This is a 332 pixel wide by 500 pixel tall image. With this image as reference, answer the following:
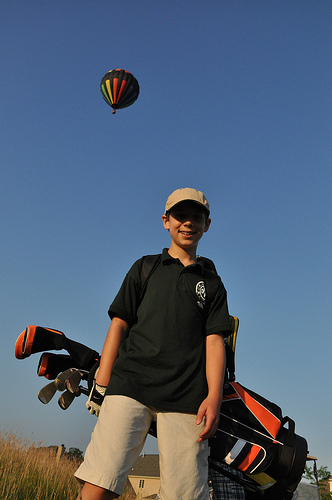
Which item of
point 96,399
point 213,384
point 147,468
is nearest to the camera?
point 213,384

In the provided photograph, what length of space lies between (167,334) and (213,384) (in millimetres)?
413

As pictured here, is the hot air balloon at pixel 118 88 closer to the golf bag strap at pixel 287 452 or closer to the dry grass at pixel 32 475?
the dry grass at pixel 32 475

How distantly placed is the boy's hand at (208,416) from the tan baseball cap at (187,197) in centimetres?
136

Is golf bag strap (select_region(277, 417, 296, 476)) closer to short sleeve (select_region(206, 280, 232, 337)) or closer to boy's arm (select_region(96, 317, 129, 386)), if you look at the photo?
short sleeve (select_region(206, 280, 232, 337))

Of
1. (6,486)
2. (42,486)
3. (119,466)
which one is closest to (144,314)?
(119,466)

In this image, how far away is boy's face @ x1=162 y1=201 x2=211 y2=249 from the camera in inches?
127

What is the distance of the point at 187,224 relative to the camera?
3250mm

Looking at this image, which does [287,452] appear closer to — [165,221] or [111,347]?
[111,347]

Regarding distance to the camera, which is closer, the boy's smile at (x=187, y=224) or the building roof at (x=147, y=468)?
the boy's smile at (x=187, y=224)

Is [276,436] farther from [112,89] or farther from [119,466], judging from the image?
[112,89]

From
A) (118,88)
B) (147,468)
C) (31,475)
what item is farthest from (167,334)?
(147,468)

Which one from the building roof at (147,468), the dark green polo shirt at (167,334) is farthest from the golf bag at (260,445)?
the building roof at (147,468)

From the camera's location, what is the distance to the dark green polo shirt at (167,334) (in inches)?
106

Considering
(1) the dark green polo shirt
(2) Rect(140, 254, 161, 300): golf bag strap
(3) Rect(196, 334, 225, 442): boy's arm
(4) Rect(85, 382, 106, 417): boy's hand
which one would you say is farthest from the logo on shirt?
(4) Rect(85, 382, 106, 417): boy's hand
